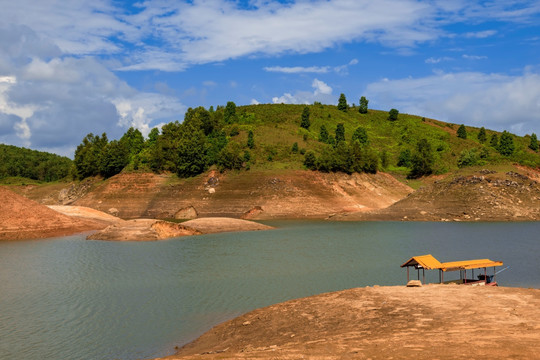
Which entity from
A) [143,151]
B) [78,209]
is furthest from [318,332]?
[143,151]

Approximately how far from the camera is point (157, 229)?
62812 millimetres

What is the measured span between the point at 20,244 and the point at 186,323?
1767 inches

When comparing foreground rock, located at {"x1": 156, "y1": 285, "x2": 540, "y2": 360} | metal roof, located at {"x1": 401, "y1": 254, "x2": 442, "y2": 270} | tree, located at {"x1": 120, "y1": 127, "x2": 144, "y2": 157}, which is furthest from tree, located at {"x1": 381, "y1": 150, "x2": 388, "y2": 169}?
foreground rock, located at {"x1": 156, "y1": 285, "x2": 540, "y2": 360}

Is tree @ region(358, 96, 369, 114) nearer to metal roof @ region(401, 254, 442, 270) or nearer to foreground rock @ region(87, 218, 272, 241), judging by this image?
foreground rock @ region(87, 218, 272, 241)

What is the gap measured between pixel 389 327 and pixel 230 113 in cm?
13359

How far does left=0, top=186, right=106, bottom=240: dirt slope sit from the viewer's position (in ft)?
217

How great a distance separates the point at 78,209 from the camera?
8912 centimetres

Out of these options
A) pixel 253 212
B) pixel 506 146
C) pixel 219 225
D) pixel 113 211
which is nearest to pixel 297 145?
pixel 253 212

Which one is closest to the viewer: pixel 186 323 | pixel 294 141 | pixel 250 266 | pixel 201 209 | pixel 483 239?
pixel 186 323

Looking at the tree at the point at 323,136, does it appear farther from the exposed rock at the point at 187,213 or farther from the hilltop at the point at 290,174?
the exposed rock at the point at 187,213

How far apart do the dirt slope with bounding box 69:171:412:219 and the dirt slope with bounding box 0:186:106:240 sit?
28.1 meters

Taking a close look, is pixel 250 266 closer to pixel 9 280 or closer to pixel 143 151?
pixel 9 280

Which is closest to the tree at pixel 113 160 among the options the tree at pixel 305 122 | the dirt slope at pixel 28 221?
the dirt slope at pixel 28 221

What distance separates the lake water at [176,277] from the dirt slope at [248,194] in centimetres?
3258
